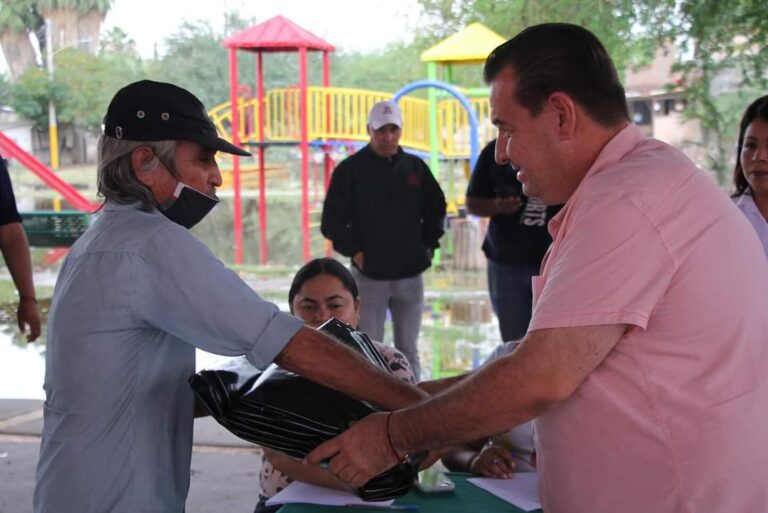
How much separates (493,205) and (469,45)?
7.23 meters

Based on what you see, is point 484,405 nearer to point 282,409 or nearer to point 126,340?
point 282,409

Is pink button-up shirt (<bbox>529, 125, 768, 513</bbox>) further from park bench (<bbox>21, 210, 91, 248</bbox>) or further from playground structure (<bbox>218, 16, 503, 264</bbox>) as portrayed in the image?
park bench (<bbox>21, 210, 91, 248</bbox>)

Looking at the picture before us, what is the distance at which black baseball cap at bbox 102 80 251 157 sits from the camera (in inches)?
74.2

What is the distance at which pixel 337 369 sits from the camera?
6.02 feet

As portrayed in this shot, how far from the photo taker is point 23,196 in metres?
14.3

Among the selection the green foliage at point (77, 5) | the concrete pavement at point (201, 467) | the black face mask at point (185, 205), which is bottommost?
the concrete pavement at point (201, 467)

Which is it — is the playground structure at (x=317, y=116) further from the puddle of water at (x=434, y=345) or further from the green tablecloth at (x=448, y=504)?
the green tablecloth at (x=448, y=504)

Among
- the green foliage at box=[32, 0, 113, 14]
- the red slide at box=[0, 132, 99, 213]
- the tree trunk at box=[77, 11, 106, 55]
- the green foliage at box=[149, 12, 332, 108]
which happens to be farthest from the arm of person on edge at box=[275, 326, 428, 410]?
the green foliage at box=[149, 12, 332, 108]

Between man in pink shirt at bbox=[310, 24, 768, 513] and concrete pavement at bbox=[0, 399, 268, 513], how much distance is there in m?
2.90

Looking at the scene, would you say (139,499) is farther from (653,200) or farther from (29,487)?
(29,487)

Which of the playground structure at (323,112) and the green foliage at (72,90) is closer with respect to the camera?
the playground structure at (323,112)

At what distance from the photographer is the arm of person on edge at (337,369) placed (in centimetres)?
182

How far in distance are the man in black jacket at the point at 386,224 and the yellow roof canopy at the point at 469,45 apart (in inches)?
243

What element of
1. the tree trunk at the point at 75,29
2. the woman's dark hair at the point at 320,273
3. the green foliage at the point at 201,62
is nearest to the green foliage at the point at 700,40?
the woman's dark hair at the point at 320,273
